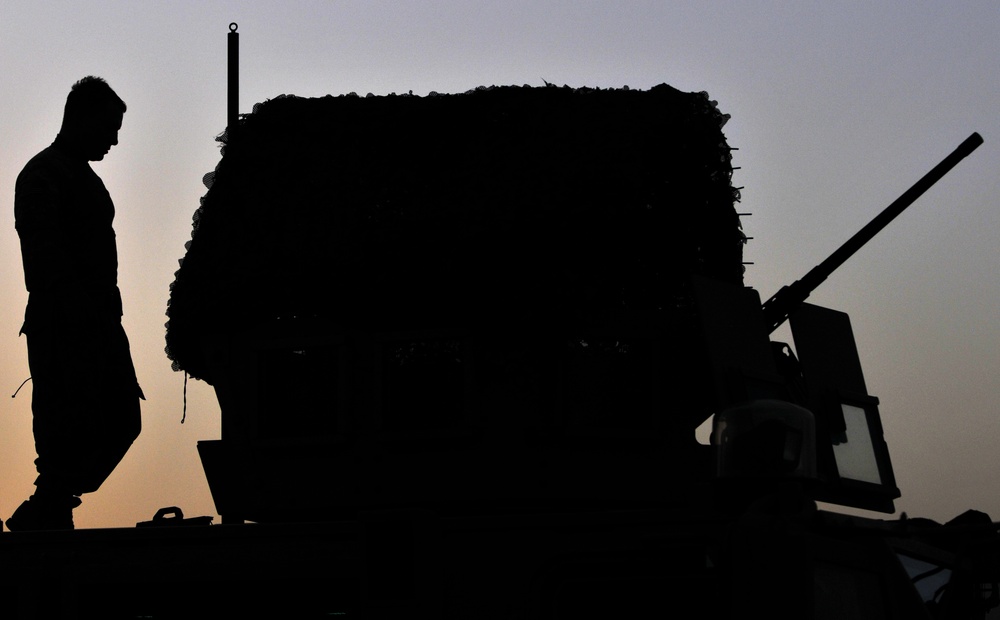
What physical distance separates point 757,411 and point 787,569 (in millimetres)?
847

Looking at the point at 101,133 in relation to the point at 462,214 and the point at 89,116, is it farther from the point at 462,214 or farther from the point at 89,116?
the point at 462,214

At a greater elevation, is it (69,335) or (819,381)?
(69,335)

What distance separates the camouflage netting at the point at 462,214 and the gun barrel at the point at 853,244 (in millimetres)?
592

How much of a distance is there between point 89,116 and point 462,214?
184 cm

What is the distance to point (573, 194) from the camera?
6.49 meters

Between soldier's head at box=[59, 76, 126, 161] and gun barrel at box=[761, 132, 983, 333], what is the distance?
359cm

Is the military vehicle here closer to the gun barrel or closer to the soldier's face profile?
the gun barrel

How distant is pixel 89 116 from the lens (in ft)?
21.6

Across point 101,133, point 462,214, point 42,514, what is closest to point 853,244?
point 462,214

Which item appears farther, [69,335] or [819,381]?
[819,381]

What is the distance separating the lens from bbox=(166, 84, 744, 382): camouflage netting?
21.0ft

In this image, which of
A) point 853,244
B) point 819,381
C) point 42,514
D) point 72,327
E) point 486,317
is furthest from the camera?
point 853,244

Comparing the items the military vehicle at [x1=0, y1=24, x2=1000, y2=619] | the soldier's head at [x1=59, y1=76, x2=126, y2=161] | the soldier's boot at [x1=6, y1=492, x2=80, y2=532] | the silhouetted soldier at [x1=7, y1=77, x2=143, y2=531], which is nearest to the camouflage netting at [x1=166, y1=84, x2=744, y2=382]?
the military vehicle at [x1=0, y1=24, x2=1000, y2=619]

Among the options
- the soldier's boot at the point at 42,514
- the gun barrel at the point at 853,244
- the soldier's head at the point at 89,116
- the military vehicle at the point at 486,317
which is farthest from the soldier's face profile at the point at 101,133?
the gun barrel at the point at 853,244
